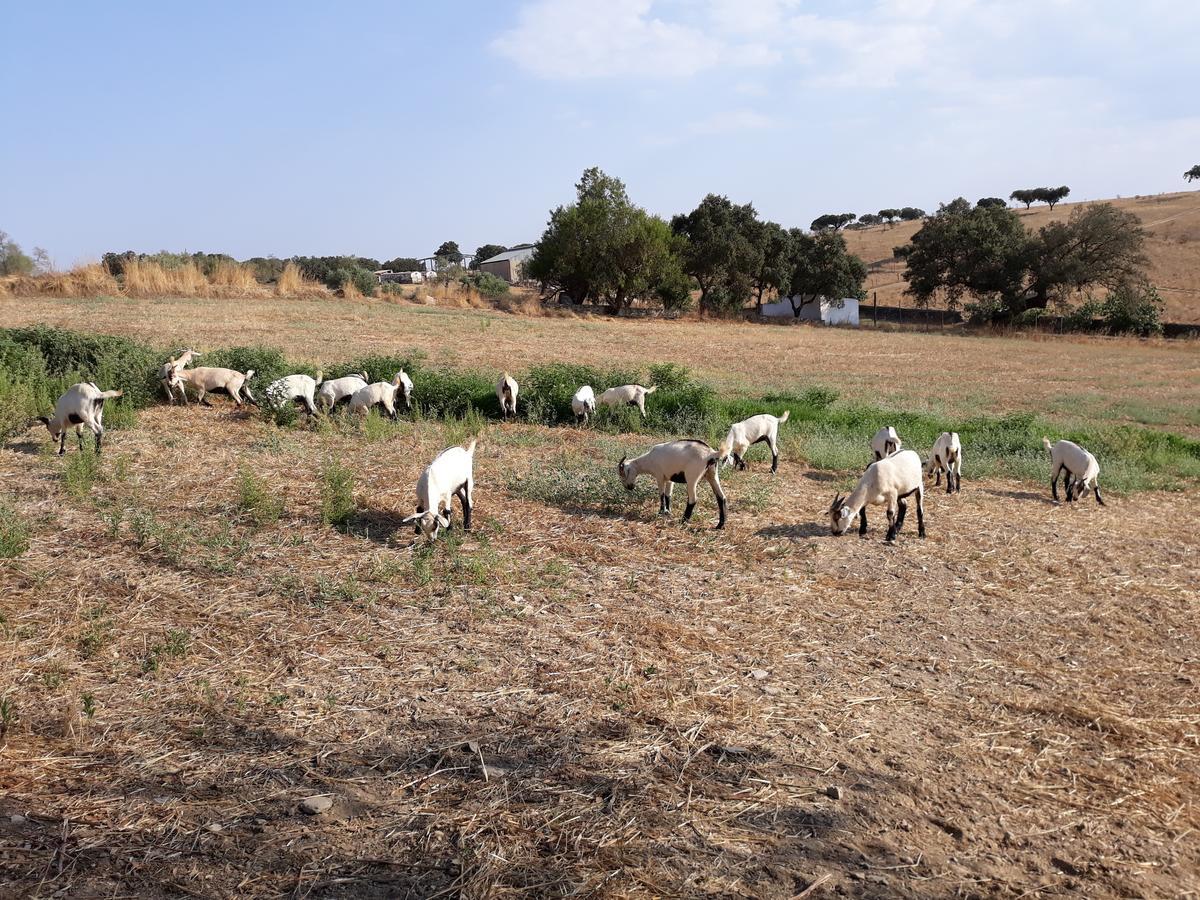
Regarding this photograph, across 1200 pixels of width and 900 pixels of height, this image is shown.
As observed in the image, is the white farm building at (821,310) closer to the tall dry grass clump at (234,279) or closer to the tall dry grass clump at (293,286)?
the tall dry grass clump at (293,286)

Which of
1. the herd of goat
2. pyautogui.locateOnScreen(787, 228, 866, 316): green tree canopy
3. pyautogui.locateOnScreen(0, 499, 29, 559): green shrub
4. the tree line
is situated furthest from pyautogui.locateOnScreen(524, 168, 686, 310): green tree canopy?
pyautogui.locateOnScreen(0, 499, 29, 559): green shrub

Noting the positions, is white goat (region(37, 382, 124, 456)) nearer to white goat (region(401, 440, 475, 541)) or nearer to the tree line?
white goat (region(401, 440, 475, 541))

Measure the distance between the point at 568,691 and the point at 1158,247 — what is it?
274 feet

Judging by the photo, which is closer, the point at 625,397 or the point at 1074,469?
the point at 1074,469

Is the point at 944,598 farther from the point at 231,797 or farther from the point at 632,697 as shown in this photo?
the point at 231,797

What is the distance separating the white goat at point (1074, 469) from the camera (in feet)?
38.8

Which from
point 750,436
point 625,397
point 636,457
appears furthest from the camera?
point 625,397

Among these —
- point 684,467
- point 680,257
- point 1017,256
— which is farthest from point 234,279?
point 1017,256

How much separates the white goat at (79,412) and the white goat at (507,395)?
20.7ft

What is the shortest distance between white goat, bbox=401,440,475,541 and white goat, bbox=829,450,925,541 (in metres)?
3.88

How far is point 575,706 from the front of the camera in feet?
18.0

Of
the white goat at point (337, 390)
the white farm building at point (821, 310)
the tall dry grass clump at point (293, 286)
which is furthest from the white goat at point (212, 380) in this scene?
the white farm building at point (821, 310)

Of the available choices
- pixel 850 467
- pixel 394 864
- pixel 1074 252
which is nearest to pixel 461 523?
pixel 394 864

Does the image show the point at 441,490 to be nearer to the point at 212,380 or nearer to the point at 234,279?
the point at 212,380
